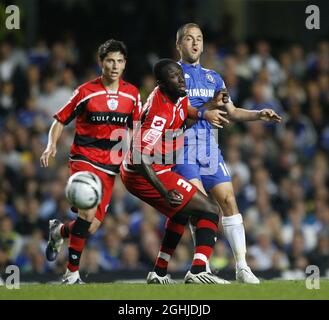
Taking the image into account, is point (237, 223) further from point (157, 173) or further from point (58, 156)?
point (58, 156)

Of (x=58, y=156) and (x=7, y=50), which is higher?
(x=7, y=50)

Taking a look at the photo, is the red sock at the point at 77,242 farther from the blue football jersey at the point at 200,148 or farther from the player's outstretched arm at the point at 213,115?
the player's outstretched arm at the point at 213,115

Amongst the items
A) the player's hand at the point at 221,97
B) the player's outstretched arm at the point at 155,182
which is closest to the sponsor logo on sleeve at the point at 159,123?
the player's outstretched arm at the point at 155,182

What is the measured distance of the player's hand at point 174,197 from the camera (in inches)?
359

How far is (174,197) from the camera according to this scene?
29.9 ft

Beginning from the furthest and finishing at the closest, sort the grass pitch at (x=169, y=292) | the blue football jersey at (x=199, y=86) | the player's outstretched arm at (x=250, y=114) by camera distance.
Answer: the blue football jersey at (x=199, y=86) → the player's outstretched arm at (x=250, y=114) → the grass pitch at (x=169, y=292)

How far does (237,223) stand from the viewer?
9.68m

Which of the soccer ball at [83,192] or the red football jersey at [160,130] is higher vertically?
the red football jersey at [160,130]

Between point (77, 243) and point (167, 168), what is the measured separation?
116 cm

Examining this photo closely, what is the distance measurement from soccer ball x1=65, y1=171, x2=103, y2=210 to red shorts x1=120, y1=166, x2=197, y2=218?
1.02ft

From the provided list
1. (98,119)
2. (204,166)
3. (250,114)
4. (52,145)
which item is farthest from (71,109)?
(250,114)

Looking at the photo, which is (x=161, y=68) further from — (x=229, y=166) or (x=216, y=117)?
(x=229, y=166)
